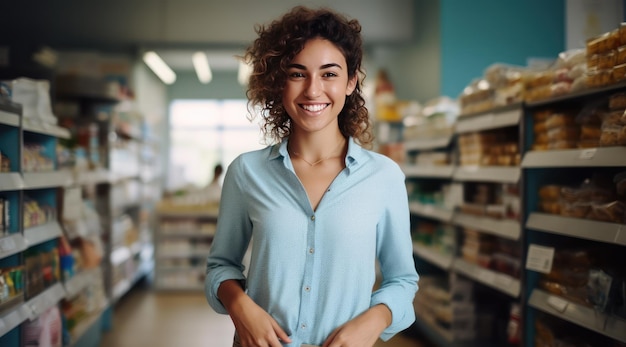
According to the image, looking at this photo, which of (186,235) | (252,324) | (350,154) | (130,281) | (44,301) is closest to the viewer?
(252,324)

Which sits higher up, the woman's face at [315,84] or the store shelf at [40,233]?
the woman's face at [315,84]

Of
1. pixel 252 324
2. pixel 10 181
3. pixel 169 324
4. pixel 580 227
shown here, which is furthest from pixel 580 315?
pixel 169 324

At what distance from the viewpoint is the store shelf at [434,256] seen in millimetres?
4284

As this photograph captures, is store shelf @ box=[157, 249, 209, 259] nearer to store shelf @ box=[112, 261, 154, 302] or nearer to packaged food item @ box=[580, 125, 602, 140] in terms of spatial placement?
store shelf @ box=[112, 261, 154, 302]

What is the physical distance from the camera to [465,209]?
4094 millimetres

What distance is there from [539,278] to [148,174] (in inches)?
289

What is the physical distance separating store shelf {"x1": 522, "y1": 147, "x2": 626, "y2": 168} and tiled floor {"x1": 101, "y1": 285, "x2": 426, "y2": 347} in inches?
89.6

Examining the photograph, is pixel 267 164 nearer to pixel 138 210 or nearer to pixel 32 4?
pixel 138 210

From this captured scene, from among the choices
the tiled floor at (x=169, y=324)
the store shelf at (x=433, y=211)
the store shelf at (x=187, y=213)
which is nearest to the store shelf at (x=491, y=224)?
the store shelf at (x=433, y=211)

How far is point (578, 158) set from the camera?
258cm

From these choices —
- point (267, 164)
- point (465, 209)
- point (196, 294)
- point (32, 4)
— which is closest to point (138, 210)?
point (196, 294)

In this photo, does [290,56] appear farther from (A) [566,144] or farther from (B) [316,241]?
(A) [566,144]

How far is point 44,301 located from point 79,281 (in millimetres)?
903

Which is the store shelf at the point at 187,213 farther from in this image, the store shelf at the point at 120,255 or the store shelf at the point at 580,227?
the store shelf at the point at 580,227
